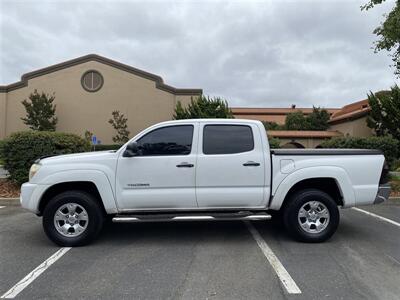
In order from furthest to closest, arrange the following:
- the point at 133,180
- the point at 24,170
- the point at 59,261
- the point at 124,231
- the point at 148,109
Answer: the point at 148,109
the point at 24,170
the point at 124,231
the point at 133,180
the point at 59,261

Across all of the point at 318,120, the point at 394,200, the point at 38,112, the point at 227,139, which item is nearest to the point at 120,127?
the point at 38,112

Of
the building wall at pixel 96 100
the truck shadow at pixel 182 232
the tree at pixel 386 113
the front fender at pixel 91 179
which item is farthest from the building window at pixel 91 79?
the front fender at pixel 91 179

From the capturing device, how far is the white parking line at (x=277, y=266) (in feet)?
14.5

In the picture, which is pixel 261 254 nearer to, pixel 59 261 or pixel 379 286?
pixel 379 286

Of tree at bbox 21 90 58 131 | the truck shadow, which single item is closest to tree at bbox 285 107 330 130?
tree at bbox 21 90 58 131

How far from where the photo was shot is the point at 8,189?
11648 millimetres

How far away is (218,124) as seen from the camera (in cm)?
634

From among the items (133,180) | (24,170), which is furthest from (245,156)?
(24,170)

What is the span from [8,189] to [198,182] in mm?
7981

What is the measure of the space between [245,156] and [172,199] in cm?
129

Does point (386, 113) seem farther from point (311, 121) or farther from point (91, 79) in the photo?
point (91, 79)

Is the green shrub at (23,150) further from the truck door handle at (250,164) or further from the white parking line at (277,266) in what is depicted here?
the truck door handle at (250,164)

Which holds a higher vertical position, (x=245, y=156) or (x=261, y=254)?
(x=245, y=156)

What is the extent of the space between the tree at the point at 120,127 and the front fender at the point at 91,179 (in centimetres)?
3500
